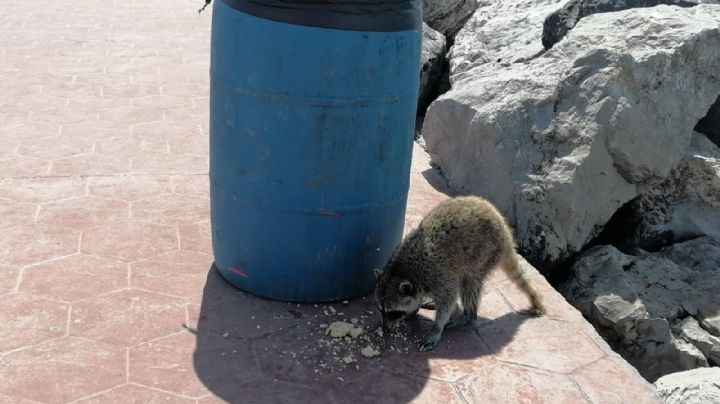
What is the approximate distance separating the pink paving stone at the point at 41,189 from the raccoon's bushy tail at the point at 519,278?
299 centimetres

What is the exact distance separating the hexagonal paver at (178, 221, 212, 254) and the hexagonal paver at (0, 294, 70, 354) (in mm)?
969

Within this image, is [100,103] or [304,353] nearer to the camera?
[304,353]

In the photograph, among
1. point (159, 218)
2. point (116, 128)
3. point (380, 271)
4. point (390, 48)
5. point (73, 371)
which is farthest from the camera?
point (116, 128)

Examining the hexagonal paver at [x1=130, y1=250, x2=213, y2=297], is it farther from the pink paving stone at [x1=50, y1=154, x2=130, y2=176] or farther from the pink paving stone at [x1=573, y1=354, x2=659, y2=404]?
the pink paving stone at [x1=573, y1=354, x2=659, y2=404]

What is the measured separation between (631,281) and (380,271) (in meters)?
2.00

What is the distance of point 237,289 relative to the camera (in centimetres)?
439

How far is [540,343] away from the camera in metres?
4.18

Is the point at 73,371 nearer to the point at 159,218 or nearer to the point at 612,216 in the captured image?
the point at 159,218

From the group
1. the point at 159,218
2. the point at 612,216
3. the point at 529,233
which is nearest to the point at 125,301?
the point at 159,218

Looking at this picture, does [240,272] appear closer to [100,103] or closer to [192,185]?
[192,185]

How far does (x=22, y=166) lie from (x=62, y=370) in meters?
2.71

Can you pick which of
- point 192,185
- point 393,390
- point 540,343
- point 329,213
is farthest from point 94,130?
point 540,343

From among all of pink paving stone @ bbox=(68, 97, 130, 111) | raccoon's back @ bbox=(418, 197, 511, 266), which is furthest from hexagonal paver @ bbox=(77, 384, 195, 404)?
pink paving stone @ bbox=(68, 97, 130, 111)

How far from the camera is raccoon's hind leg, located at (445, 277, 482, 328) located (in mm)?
4289
